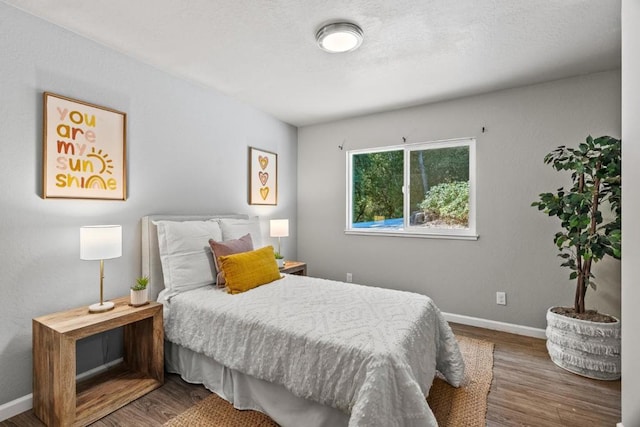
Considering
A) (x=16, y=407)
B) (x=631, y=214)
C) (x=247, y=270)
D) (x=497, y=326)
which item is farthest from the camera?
(x=497, y=326)

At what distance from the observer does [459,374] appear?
2104 millimetres

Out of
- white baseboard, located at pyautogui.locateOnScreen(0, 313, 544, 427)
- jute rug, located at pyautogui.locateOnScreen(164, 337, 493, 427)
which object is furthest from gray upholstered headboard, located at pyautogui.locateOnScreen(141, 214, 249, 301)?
jute rug, located at pyautogui.locateOnScreen(164, 337, 493, 427)

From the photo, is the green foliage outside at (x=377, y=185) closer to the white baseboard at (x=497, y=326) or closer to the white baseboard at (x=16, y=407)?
the white baseboard at (x=497, y=326)

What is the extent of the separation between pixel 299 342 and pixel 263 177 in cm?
253

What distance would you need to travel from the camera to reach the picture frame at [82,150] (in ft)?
6.62

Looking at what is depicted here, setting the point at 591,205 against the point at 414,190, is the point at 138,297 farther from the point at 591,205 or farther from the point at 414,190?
the point at 591,205

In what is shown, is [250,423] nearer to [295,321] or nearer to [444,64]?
Answer: [295,321]

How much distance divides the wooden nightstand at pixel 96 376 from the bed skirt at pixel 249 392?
0.15 m

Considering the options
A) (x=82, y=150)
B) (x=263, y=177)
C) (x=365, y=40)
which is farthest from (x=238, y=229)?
(x=365, y=40)

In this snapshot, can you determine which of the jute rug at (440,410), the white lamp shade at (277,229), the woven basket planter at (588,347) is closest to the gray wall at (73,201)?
the white lamp shade at (277,229)

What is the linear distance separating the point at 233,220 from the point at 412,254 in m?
2.09

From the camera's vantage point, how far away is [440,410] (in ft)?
6.23

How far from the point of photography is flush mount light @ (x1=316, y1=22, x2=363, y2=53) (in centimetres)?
202

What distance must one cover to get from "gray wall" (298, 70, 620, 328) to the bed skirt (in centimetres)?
225
